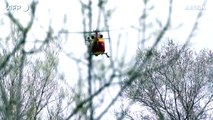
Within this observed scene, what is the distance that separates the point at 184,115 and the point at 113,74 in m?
21.4

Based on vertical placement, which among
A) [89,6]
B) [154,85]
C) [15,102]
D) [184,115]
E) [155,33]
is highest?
[89,6]

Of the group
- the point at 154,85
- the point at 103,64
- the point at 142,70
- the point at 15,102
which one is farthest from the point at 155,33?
the point at 154,85

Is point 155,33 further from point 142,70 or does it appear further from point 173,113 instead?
point 173,113

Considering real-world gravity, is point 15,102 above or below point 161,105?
above

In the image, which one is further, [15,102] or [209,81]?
[209,81]

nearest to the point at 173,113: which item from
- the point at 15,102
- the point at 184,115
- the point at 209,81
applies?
the point at 184,115

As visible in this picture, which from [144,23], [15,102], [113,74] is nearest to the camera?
[113,74]

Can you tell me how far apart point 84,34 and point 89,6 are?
19cm

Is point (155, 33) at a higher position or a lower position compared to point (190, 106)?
higher

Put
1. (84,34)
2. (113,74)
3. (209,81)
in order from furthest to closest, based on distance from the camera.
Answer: (209,81) → (84,34) → (113,74)

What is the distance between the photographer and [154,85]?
2217 cm

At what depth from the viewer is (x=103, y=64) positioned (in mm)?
2322

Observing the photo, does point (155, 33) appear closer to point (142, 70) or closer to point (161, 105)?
point (142, 70)

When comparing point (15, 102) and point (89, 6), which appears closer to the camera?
point (89, 6)
